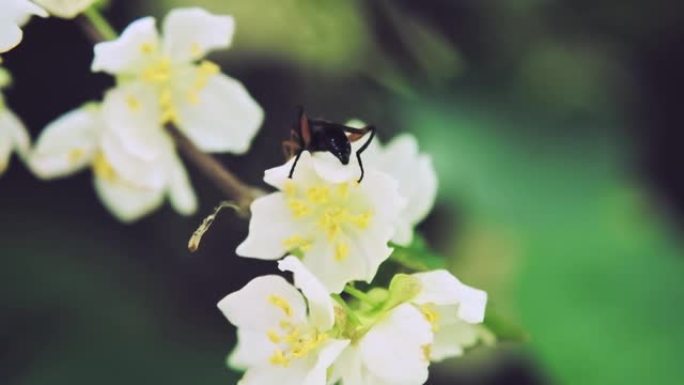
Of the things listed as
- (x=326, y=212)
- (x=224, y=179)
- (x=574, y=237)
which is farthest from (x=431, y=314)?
(x=574, y=237)

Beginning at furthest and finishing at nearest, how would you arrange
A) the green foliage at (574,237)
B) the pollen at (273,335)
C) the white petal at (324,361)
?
the green foliage at (574,237) → the pollen at (273,335) → the white petal at (324,361)

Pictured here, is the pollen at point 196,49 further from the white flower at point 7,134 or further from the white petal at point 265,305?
the white petal at point 265,305

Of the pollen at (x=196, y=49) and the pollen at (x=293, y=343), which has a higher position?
the pollen at (x=196, y=49)

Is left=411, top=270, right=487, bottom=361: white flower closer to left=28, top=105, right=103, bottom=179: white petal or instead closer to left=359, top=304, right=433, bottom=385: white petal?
left=359, top=304, right=433, bottom=385: white petal

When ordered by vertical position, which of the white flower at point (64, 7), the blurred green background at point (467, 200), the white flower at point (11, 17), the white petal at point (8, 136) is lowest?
the blurred green background at point (467, 200)

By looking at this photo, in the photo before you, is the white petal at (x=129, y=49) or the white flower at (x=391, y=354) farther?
the white petal at (x=129, y=49)

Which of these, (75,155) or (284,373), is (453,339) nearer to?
(284,373)

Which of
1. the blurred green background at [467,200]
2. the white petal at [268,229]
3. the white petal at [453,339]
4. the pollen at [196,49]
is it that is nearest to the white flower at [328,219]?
the white petal at [268,229]

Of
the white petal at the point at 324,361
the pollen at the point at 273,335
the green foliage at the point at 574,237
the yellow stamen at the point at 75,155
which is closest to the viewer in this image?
the white petal at the point at 324,361
